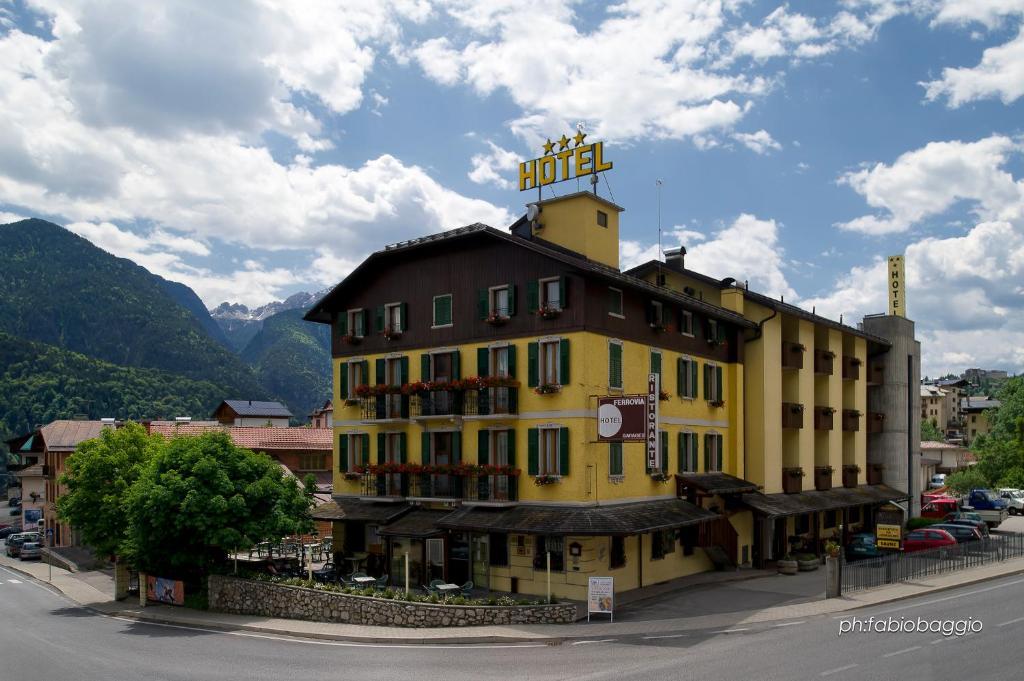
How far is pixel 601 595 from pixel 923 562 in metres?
18.7

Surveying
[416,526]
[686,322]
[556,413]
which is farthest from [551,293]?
[416,526]

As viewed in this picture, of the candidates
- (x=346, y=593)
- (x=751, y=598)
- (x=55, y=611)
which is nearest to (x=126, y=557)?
(x=55, y=611)

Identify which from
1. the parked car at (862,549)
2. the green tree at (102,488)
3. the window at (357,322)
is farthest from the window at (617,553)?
the green tree at (102,488)

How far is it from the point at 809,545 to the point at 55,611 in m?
40.3

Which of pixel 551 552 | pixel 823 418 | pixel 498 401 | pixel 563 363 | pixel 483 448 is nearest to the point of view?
pixel 551 552

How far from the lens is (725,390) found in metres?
46.1

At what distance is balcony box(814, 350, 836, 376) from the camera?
5234 centimetres

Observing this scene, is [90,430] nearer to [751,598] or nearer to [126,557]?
[126,557]

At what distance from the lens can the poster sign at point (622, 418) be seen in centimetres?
3312

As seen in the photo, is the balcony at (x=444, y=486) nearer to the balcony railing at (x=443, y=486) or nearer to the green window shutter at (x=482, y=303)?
the balcony railing at (x=443, y=486)

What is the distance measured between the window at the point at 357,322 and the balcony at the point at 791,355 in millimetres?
23576

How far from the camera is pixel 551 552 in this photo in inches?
1390

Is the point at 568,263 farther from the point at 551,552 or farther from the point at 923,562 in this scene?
the point at 923,562

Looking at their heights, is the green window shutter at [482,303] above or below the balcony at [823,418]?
above
